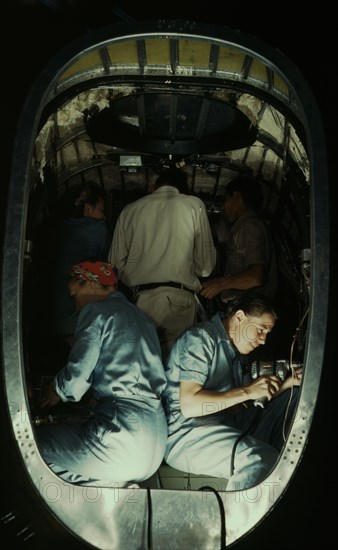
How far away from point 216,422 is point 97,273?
1098 millimetres

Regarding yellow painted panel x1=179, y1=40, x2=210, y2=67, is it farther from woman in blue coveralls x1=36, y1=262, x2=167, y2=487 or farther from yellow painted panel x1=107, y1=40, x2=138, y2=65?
woman in blue coveralls x1=36, y1=262, x2=167, y2=487

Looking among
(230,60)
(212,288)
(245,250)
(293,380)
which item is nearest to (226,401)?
(293,380)

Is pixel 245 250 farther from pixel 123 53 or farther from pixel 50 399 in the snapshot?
pixel 50 399

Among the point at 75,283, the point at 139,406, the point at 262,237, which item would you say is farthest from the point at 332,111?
the point at 139,406

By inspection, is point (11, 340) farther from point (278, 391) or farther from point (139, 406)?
point (278, 391)

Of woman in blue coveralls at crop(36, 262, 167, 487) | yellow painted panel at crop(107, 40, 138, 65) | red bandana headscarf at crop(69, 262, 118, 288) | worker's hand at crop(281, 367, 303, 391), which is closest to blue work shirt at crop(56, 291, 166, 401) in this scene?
woman in blue coveralls at crop(36, 262, 167, 487)

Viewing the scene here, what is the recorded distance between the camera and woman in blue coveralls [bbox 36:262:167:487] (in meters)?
3.74

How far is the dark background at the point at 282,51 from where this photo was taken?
397cm

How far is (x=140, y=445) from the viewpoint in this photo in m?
3.76

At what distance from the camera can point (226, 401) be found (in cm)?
390

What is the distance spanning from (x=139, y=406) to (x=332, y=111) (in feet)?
7.74

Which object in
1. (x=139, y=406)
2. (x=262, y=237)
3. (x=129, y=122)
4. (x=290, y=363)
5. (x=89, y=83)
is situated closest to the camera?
(x=139, y=406)

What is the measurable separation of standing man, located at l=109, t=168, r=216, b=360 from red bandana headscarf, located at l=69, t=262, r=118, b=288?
0.20m

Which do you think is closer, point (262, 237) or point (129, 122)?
point (262, 237)
